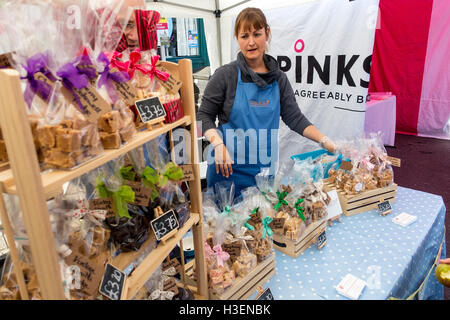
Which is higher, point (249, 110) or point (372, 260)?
point (249, 110)

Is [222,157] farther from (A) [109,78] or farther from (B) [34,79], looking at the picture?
(B) [34,79]

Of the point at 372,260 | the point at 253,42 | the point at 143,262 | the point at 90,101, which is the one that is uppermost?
the point at 253,42

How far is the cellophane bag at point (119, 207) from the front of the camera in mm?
807

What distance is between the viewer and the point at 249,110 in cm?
190

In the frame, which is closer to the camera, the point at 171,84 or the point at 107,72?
the point at 107,72

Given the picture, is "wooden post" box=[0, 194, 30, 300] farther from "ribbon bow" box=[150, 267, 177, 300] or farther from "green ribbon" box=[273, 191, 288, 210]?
"green ribbon" box=[273, 191, 288, 210]

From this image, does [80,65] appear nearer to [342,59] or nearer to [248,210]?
[248,210]

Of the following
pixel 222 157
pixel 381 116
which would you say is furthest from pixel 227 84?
pixel 381 116

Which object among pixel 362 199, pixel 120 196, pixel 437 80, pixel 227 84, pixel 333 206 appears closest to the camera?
Result: pixel 120 196

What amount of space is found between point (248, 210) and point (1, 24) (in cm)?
103

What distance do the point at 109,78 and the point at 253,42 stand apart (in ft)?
3.92

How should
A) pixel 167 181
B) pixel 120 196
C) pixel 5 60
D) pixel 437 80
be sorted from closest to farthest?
pixel 5 60 < pixel 120 196 < pixel 167 181 < pixel 437 80

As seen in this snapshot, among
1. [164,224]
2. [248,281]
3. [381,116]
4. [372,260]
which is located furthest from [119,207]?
[381,116]

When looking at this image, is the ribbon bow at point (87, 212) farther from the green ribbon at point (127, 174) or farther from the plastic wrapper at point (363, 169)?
the plastic wrapper at point (363, 169)
